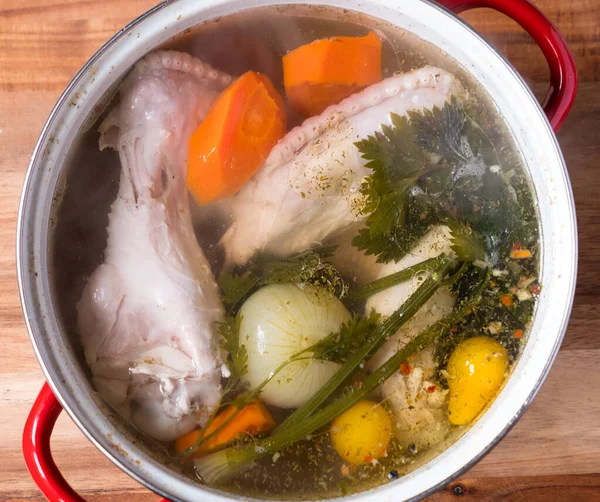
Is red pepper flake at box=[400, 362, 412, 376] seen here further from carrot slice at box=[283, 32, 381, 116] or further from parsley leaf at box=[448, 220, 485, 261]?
carrot slice at box=[283, 32, 381, 116]

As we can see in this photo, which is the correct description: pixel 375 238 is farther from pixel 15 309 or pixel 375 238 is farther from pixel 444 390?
pixel 15 309

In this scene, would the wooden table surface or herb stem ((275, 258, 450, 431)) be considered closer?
herb stem ((275, 258, 450, 431))

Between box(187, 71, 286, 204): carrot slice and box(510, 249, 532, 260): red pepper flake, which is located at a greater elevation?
box(187, 71, 286, 204): carrot slice

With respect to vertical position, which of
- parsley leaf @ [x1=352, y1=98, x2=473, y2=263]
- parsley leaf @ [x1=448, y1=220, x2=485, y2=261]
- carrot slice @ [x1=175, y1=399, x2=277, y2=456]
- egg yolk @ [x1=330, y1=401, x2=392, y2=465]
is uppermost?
parsley leaf @ [x1=352, y1=98, x2=473, y2=263]

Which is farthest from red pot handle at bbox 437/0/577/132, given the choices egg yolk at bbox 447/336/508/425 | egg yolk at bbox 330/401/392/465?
egg yolk at bbox 330/401/392/465

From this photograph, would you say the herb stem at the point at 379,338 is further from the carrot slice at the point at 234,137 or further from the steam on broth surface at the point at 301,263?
the carrot slice at the point at 234,137

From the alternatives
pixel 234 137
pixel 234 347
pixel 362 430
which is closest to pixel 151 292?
pixel 234 347
